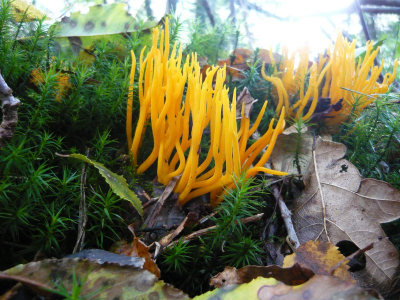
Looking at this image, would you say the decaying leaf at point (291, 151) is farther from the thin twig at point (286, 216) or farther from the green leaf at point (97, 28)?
the green leaf at point (97, 28)

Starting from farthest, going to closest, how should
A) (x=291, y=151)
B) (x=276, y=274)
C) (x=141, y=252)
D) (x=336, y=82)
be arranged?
(x=336, y=82) → (x=291, y=151) → (x=141, y=252) → (x=276, y=274)

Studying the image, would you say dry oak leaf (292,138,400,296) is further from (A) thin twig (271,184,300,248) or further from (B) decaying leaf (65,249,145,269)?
(B) decaying leaf (65,249,145,269)

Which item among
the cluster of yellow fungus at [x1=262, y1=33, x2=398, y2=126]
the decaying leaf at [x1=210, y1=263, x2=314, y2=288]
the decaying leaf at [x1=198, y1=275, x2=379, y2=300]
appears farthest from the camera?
the cluster of yellow fungus at [x1=262, y1=33, x2=398, y2=126]

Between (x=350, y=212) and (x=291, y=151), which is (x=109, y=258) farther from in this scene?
(x=291, y=151)

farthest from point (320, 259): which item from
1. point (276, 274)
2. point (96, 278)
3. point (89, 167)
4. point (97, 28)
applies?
point (97, 28)

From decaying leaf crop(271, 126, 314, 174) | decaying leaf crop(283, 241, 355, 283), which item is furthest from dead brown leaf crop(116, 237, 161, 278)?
decaying leaf crop(271, 126, 314, 174)

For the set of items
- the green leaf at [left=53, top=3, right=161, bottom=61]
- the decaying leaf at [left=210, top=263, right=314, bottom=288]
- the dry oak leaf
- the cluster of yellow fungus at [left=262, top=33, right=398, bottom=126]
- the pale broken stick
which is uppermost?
the green leaf at [left=53, top=3, right=161, bottom=61]

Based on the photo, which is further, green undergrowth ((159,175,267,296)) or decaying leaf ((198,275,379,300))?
green undergrowth ((159,175,267,296))
